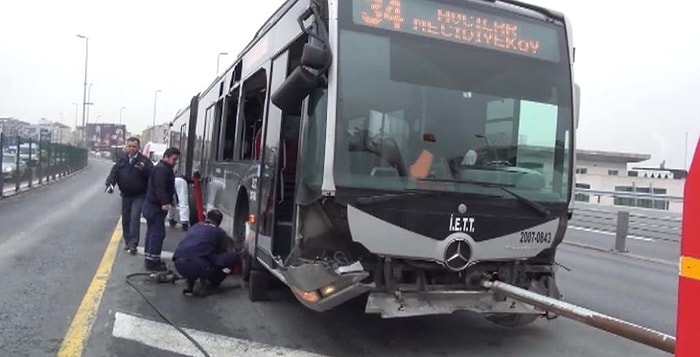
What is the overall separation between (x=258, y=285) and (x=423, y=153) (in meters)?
2.72

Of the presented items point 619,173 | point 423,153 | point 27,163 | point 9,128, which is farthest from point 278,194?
point 9,128

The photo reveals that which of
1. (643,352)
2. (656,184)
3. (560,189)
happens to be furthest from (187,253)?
(656,184)

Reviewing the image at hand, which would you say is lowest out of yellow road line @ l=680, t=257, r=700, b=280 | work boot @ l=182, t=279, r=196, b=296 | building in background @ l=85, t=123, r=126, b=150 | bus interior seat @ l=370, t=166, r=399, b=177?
work boot @ l=182, t=279, r=196, b=296

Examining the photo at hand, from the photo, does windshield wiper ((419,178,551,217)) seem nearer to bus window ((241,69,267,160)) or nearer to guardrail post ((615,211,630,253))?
bus window ((241,69,267,160))

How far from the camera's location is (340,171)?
5.15 m

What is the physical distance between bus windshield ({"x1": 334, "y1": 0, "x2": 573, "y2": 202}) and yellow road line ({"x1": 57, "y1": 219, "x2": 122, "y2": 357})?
259 centimetres

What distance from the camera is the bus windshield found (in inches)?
207

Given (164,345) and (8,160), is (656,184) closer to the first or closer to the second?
(8,160)

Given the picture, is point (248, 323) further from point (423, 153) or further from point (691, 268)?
point (691, 268)

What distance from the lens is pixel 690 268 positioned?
2.21 m

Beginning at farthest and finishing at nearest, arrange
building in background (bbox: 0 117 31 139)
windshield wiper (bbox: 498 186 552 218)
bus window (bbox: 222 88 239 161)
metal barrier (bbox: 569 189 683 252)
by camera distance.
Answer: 1. building in background (bbox: 0 117 31 139)
2. metal barrier (bbox: 569 189 683 252)
3. bus window (bbox: 222 88 239 161)
4. windshield wiper (bbox: 498 186 552 218)

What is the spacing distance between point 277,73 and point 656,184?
146 ft

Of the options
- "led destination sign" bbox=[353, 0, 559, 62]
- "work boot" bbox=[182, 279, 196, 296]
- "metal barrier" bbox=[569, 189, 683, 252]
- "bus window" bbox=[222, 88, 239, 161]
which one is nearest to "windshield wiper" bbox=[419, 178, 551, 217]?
"led destination sign" bbox=[353, 0, 559, 62]

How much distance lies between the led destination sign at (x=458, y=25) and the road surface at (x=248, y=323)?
2.67 metres
